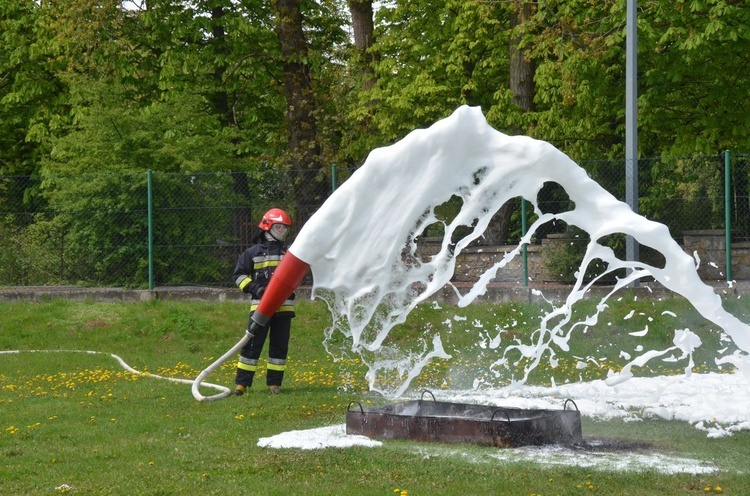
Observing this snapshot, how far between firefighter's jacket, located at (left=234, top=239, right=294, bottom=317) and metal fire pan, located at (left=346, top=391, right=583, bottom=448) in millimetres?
3170

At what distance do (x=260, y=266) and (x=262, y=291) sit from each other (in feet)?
1.20

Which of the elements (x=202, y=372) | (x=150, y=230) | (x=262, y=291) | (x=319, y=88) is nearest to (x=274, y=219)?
(x=262, y=291)

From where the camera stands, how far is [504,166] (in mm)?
9953

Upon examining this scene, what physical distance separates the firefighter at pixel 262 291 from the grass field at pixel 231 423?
0.47 meters

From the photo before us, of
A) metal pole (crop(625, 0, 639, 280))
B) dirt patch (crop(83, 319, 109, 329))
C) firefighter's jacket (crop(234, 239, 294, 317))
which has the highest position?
metal pole (crop(625, 0, 639, 280))

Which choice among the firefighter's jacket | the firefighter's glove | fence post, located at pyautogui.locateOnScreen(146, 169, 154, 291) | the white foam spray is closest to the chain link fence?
fence post, located at pyautogui.locateOnScreen(146, 169, 154, 291)

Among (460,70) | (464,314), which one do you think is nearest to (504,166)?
(464,314)

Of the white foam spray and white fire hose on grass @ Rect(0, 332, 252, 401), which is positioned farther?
white fire hose on grass @ Rect(0, 332, 252, 401)

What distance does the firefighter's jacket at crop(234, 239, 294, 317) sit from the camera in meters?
13.0

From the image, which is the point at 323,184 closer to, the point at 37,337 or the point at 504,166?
the point at 37,337

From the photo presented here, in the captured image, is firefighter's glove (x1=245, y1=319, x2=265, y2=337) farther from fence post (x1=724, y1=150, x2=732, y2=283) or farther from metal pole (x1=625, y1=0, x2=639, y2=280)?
fence post (x1=724, y1=150, x2=732, y2=283)

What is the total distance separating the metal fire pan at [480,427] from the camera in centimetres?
927

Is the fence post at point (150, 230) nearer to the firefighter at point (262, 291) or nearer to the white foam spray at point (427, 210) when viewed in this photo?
the firefighter at point (262, 291)

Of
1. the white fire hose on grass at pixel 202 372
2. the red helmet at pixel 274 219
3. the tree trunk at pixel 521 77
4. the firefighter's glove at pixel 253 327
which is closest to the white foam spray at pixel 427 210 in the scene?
the firefighter's glove at pixel 253 327
